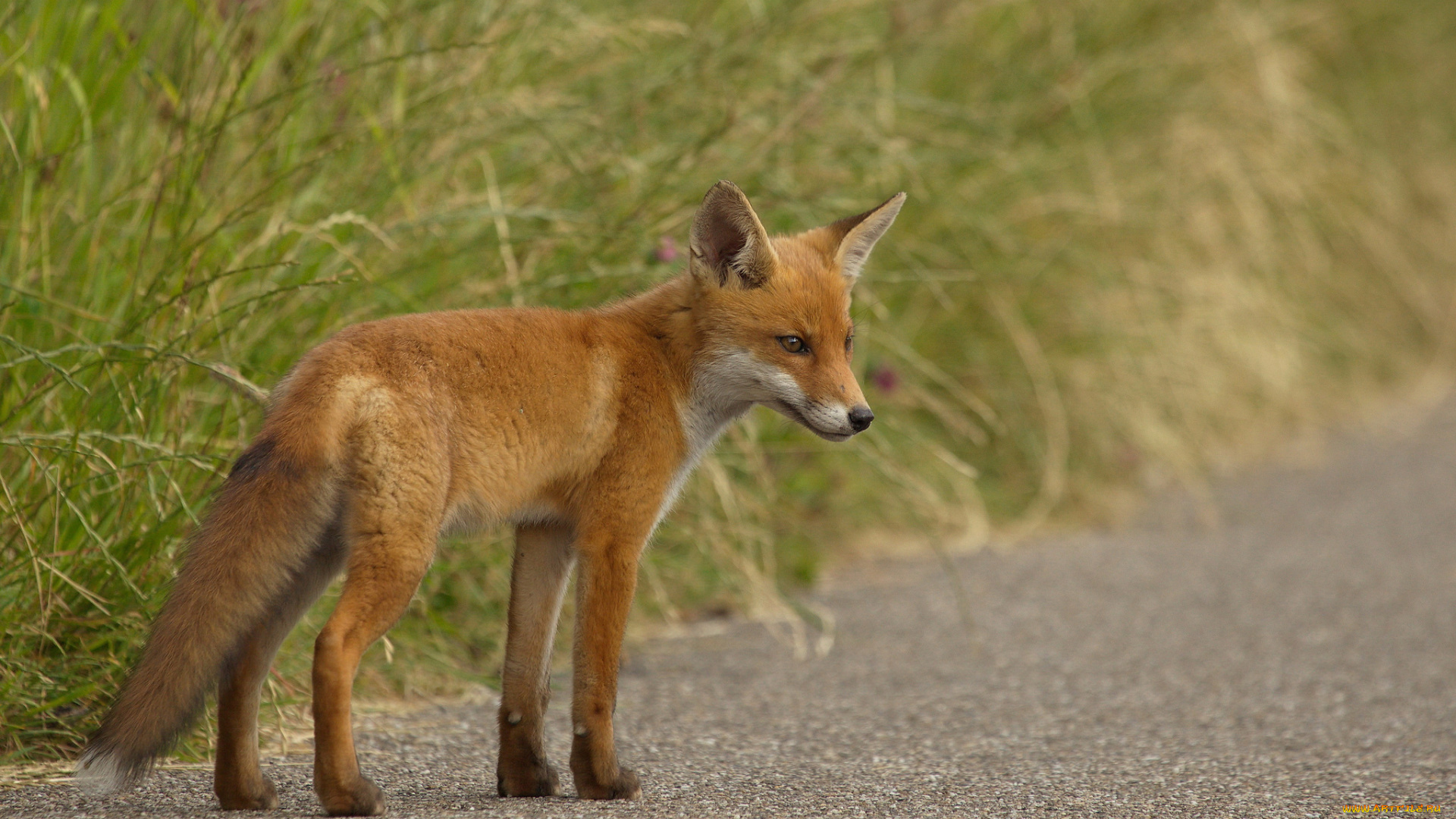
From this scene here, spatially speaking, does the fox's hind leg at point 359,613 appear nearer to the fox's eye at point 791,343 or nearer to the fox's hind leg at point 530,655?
the fox's hind leg at point 530,655

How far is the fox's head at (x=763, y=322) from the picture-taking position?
3.20 metres

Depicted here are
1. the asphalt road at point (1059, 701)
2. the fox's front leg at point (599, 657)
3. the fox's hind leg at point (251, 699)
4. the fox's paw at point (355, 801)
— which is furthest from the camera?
the asphalt road at point (1059, 701)

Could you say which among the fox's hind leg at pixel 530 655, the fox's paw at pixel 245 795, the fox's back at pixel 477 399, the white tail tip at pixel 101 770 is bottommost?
the fox's paw at pixel 245 795

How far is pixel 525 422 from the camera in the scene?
291 cm

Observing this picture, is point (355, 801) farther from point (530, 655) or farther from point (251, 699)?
point (530, 655)

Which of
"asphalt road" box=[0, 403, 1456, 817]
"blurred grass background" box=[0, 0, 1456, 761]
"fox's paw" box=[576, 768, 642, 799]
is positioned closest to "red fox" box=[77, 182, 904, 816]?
"fox's paw" box=[576, 768, 642, 799]

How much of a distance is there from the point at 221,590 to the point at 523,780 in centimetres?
85

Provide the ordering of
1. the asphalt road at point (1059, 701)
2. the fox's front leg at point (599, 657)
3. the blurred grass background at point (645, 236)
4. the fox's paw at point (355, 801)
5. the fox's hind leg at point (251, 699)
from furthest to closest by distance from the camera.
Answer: the blurred grass background at point (645, 236)
the asphalt road at point (1059, 701)
the fox's front leg at point (599, 657)
the fox's hind leg at point (251, 699)
the fox's paw at point (355, 801)

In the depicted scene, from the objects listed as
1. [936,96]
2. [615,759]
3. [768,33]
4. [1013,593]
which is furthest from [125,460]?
[936,96]

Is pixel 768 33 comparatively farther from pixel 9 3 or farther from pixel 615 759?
pixel 615 759

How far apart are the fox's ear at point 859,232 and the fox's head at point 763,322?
0.57ft

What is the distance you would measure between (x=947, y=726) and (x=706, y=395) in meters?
1.36

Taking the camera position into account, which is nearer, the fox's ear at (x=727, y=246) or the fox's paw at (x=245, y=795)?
the fox's paw at (x=245, y=795)

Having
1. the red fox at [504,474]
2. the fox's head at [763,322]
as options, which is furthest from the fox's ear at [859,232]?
the fox's head at [763,322]
